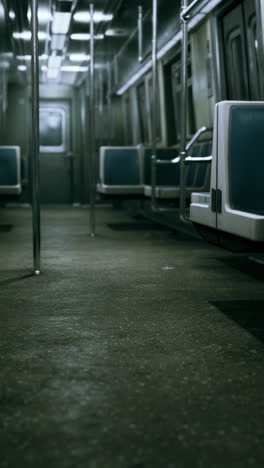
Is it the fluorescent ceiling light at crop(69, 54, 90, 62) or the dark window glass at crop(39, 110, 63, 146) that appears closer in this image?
the fluorescent ceiling light at crop(69, 54, 90, 62)

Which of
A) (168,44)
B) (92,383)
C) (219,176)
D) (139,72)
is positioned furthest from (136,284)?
(139,72)

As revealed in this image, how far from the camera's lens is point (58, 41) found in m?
11.3

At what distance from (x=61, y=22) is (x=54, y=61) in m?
3.17

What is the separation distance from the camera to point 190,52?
311 inches

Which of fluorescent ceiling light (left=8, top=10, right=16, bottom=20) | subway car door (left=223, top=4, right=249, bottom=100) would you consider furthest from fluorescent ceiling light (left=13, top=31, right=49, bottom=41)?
subway car door (left=223, top=4, right=249, bottom=100)

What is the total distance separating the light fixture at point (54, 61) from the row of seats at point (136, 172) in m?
4.04

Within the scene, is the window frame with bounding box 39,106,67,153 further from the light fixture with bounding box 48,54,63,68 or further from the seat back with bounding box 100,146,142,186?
the seat back with bounding box 100,146,142,186

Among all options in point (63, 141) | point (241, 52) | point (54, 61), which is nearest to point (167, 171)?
point (241, 52)

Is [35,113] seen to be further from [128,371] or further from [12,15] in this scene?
[12,15]

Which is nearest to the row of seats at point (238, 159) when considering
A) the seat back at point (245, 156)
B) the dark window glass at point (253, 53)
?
the seat back at point (245, 156)

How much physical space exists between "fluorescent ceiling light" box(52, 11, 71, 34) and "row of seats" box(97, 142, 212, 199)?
206cm

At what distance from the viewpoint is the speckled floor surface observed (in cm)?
153

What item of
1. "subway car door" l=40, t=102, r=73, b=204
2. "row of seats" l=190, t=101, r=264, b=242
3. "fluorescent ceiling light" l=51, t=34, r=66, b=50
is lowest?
"row of seats" l=190, t=101, r=264, b=242

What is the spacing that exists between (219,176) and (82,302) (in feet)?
3.34
